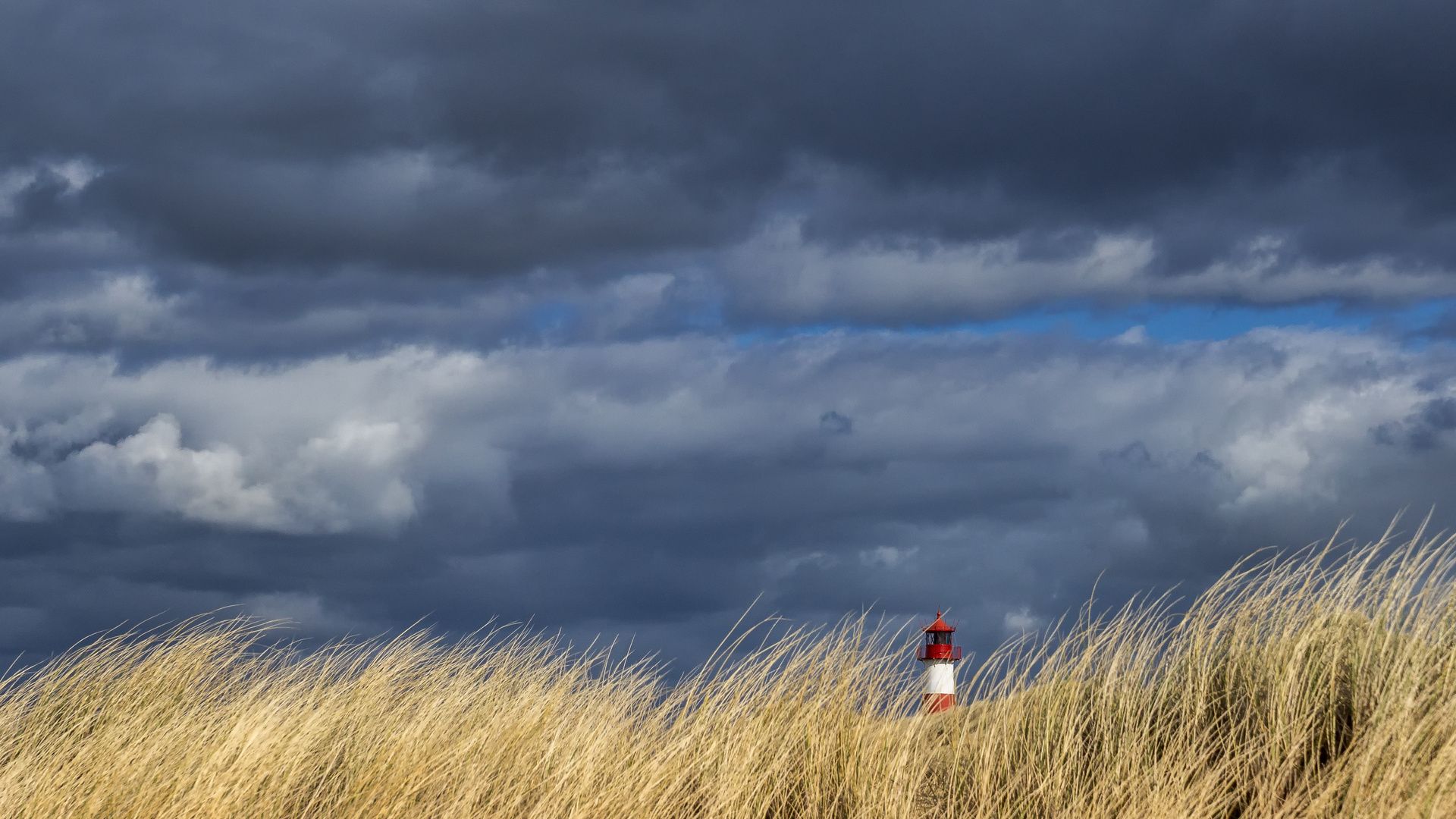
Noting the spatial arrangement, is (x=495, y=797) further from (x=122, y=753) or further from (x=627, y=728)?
(x=122, y=753)

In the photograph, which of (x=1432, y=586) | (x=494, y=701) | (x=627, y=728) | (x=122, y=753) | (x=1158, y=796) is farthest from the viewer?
(x=494, y=701)

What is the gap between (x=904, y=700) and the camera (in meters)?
7.66

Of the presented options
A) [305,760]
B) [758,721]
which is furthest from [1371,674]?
[305,760]

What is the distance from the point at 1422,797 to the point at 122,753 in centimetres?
741

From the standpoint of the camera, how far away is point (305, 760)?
301 inches

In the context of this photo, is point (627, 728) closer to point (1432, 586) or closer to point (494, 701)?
point (494, 701)

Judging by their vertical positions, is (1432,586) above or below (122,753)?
above

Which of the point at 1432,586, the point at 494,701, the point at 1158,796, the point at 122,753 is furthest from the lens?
the point at 494,701

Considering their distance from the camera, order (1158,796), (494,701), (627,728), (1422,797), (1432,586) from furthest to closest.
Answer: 1. (494,701)
2. (627,728)
3. (1432,586)
4. (1158,796)
5. (1422,797)

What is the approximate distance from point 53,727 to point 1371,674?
369 inches

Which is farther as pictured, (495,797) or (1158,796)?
(495,797)

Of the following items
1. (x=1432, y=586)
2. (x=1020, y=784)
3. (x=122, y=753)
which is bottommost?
(x=1020, y=784)

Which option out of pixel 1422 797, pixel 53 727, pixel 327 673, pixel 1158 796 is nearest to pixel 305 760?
pixel 327 673

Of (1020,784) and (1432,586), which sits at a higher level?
(1432,586)
